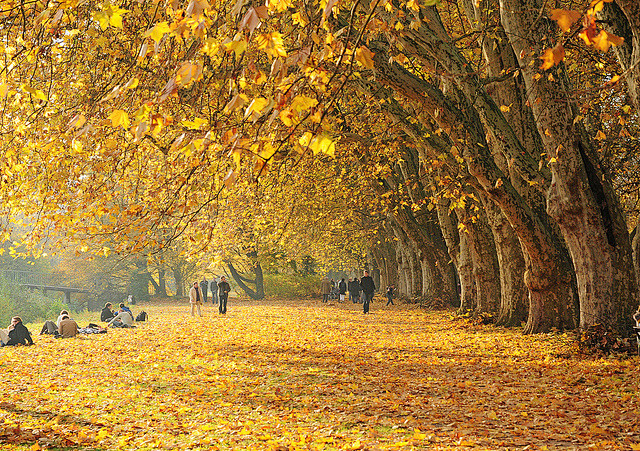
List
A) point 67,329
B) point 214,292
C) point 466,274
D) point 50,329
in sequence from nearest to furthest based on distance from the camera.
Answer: point 67,329, point 466,274, point 50,329, point 214,292

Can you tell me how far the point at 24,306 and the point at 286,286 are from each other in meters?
19.5

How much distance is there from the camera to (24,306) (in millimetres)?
34344

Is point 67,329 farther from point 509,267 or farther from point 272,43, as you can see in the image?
point 272,43

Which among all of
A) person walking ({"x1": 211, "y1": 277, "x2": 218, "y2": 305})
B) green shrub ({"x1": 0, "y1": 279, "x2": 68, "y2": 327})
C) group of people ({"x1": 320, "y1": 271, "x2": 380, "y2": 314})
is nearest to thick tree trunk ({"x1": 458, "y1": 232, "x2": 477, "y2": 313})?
group of people ({"x1": 320, "y1": 271, "x2": 380, "y2": 314})

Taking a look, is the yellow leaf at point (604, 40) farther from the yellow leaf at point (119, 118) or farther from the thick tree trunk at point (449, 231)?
the thick tree trunk at point (449, 231)

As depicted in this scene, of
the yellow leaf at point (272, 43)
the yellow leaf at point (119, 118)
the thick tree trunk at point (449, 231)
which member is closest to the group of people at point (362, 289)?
the thick tree trunk at point (449, 231)

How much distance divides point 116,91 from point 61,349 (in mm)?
15072

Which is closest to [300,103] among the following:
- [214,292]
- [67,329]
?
[67,329]

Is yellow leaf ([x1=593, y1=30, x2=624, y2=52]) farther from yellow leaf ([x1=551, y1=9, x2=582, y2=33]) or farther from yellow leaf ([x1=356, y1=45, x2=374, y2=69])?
yellow leaf ([x1=356, y1=45, x2=374, y2=69])

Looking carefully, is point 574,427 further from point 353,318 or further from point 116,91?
point 353,318

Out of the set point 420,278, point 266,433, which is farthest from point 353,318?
point 266,433

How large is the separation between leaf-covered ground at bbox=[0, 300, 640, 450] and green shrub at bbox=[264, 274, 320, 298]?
31.8 meters

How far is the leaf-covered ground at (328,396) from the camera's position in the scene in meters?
6.49

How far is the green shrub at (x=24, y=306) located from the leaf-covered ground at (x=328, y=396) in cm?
1831
